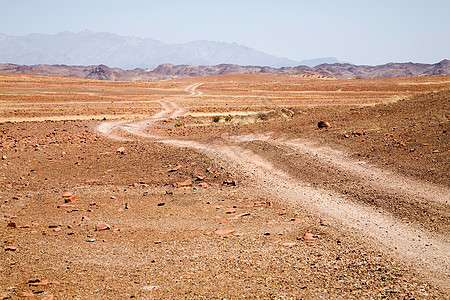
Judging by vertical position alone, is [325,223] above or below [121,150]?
below

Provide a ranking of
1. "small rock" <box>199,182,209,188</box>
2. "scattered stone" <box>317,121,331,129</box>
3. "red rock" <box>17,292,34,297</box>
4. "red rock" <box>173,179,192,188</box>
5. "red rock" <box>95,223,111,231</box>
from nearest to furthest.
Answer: "red rock" <box>17,292,34,297</box>
"red rock" <box>95,223,111,231</box>
"small rock" <box>199,182,209,188</box>
"red rock" <box>173,179,192,188</box>
"scattered stone" <box>317,121,331,129</box>

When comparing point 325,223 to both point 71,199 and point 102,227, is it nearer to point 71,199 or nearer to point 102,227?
point 102,227

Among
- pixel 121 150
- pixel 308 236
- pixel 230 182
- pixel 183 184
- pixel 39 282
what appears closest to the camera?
pixel 39 282

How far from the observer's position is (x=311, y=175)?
45.7 feet

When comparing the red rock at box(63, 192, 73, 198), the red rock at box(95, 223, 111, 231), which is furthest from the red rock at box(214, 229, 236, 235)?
the red rock at box(63, 192, 73, 198)

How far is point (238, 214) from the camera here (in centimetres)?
1068

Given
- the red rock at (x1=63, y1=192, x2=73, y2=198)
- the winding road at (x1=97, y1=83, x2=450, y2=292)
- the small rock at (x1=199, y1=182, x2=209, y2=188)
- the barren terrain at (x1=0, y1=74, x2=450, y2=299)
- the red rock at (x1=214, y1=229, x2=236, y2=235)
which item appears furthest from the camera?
the small rock at (x1=199, y1=182, x2=209, y2=188)

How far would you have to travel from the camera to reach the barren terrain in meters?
6.90

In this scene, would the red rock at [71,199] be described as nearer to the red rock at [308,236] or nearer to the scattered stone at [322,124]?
the red rock at [308,236]

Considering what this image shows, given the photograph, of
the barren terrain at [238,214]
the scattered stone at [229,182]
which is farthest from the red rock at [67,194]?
the scattered stone at [229,182]

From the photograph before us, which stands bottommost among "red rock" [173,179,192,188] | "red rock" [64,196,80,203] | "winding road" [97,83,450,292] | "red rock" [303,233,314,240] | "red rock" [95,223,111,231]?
"red rock" [64,196,80,203]

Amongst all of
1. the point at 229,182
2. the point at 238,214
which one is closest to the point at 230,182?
the point at 229,182

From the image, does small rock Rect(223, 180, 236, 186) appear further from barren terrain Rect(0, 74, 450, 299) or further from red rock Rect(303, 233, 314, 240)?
red rock Rect(303, 233, 314, 240)

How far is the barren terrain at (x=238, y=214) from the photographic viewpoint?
6902mm
